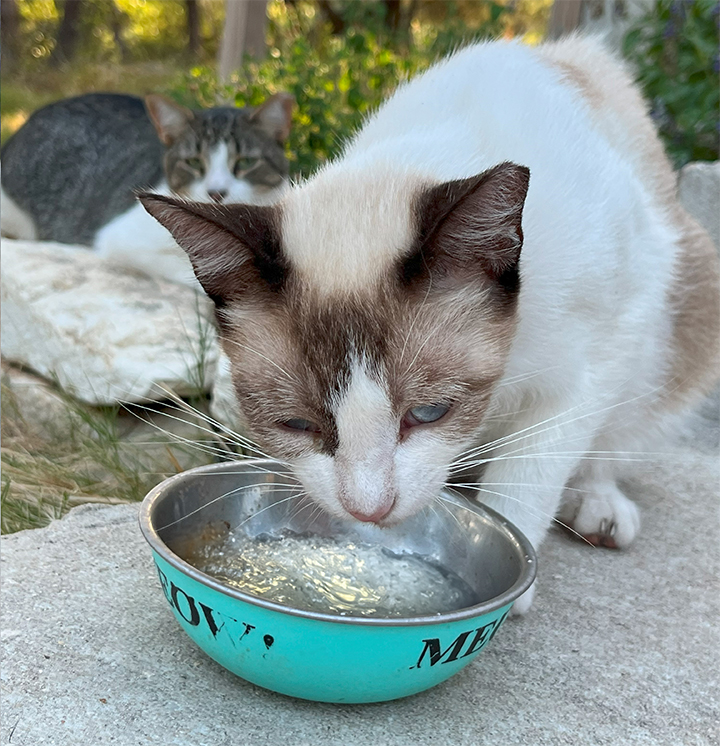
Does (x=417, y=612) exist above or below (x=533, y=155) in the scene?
below

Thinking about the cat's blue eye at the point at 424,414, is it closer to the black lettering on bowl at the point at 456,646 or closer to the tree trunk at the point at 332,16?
the black lettering on bowl at the point at 456,646

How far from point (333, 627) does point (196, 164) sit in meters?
2.73

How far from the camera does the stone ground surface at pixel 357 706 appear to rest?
4.59ft

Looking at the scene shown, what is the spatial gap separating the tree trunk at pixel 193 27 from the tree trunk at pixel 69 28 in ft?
4.21

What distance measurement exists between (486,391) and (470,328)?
136 mm

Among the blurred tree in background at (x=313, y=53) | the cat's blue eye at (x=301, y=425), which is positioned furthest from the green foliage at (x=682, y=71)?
the cat's blue eye at (x=301, y=425)

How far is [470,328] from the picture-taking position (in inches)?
59.2

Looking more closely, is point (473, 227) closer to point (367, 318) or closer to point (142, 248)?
point (367, 318)

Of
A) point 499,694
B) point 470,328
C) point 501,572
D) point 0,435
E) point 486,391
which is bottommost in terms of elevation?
point 0,435

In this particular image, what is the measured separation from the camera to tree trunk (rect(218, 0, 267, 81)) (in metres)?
5.36

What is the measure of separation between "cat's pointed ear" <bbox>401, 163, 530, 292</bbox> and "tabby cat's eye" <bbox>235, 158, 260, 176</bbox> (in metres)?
2.30

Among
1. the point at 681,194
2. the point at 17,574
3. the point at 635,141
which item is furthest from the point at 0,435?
the point at 681,194

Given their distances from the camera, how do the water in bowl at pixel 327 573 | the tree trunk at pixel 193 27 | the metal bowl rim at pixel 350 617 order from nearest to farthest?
the metal bowl rim at pixel 350 617 < the water in bowl at pixel 327 573 < the tree trunk at pixel 193 27

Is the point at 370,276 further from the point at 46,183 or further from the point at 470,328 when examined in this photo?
the point at 46,183
